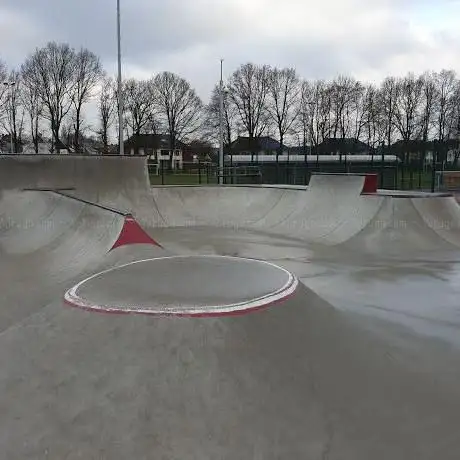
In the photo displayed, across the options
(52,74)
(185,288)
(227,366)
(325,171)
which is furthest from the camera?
(52,74)

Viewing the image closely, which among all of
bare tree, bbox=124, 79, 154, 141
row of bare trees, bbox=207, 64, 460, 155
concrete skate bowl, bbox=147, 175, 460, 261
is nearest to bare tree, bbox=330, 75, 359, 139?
row of bare trees, bbox=207, 64, 460, 155

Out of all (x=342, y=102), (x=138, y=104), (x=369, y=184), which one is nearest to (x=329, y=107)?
(x=342, y=102)

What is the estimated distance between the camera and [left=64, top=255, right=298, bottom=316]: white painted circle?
3.97 m

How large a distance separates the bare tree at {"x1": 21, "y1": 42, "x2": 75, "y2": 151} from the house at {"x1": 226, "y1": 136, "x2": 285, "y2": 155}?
1875 centimetres

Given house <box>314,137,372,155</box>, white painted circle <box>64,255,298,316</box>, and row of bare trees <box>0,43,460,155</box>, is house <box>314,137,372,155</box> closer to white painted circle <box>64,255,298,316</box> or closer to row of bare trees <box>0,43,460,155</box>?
row of bare trees <box>0,43,460,155</box>

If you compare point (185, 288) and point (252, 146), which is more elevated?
point (252, 146)

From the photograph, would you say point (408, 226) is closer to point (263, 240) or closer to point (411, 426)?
point (263, 240)

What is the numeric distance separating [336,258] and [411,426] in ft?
21.3

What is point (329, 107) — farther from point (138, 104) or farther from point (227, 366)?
point (227, 366)

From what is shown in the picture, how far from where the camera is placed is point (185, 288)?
14.8 feet

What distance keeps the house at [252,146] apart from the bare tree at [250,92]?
1034mm

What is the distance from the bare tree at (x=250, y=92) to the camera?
5906 cm

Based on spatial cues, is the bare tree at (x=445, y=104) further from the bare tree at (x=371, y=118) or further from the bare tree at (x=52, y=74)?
the bare tree at (x=52, y=74)

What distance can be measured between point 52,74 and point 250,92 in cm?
2183
